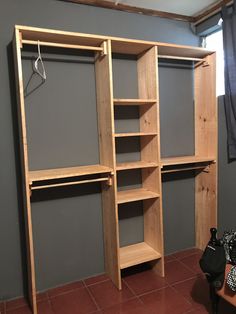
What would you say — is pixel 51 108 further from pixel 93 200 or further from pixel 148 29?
pixel 148 29

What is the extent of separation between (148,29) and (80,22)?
26.9 inches

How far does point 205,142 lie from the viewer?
9.21 feet

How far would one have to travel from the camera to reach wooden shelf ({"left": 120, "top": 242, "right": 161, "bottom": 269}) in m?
2.40

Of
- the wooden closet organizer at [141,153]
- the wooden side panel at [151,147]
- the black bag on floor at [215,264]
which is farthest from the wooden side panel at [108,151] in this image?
the black bag on floor at [215,264]

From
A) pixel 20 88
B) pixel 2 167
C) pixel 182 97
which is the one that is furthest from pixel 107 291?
pixel 182 97

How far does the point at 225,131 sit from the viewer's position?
8.73 feet

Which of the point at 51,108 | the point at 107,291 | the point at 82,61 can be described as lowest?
the point at 107,291

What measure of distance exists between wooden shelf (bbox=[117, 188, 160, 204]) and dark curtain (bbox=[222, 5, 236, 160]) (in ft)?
2.97

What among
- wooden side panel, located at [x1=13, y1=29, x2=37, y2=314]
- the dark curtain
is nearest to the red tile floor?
wooden side panel, located at [x1=13, y1=29, x2=37, y2=314]

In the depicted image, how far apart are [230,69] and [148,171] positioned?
119 centimetres

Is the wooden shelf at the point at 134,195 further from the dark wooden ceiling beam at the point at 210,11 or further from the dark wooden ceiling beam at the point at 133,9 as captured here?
the dark wooden ceiling beam at the point at 210,11

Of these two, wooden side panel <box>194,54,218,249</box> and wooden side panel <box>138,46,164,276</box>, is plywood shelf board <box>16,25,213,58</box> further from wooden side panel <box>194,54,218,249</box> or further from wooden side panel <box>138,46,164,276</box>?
wooden side panel <box>194,54,218,249</box>

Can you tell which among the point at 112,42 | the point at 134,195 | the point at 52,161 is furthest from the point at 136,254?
the point at 112,42

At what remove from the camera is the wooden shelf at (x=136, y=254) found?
2398 millimetres
